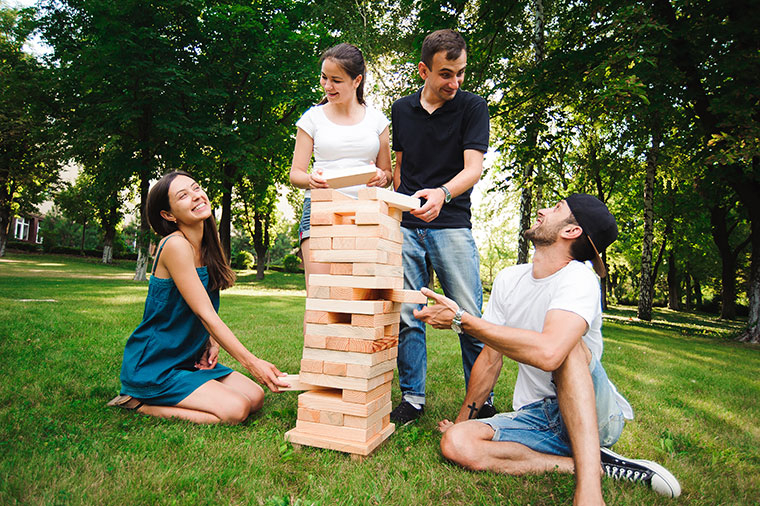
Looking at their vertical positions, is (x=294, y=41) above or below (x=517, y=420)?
above

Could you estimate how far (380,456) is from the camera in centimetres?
260

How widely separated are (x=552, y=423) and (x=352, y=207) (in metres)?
1.80

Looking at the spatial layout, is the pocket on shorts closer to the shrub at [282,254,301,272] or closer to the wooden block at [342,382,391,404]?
the wooden block at [342,382,391,404]

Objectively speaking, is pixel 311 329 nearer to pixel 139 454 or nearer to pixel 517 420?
pixel 139 454

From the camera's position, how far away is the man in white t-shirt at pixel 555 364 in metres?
2.17

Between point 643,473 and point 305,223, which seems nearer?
point 643,473

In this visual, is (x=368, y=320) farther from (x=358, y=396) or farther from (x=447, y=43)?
(x=447, y=43)

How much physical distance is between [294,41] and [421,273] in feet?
50.6

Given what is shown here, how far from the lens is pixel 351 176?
9.29ft

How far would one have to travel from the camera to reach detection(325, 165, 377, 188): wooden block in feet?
9.23

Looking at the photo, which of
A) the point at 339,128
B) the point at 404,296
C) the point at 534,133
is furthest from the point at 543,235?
the point at 534,133

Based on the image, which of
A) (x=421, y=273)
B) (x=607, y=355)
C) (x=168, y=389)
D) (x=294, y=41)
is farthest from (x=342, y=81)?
(x=294, y=41)

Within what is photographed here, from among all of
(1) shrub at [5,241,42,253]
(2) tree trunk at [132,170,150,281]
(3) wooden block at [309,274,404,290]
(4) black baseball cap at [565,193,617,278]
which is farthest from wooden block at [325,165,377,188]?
(1) shrub at [5,241,42,253]

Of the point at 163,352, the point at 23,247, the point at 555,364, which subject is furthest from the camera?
the point at 23,247
